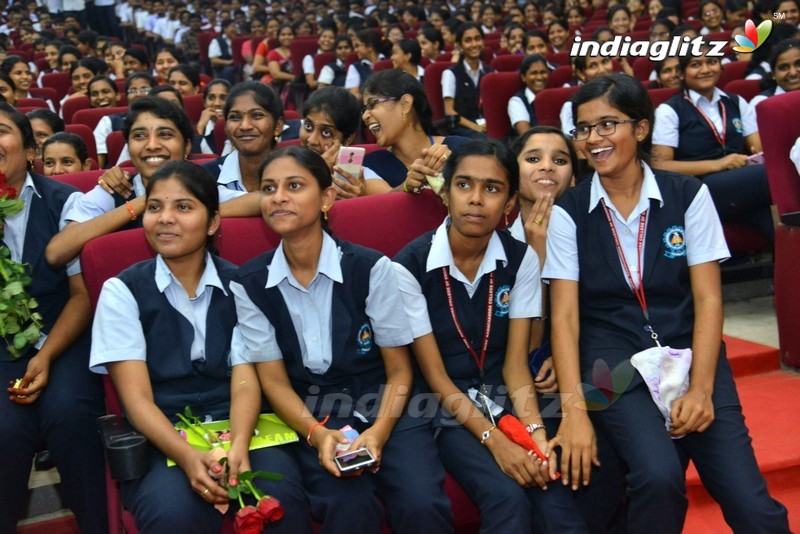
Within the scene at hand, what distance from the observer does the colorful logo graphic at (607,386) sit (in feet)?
6.70

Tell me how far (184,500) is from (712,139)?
283 centimetres

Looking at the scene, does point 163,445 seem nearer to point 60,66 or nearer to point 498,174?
point 498,174

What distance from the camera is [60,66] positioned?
26.0 feet

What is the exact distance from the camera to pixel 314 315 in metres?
2.04

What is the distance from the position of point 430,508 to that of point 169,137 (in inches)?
55.3

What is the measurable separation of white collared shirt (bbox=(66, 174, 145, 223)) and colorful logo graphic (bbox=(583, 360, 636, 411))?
1.39 meters

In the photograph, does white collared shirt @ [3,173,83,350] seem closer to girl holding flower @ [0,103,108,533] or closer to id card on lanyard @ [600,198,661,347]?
girl holding flower @ [0,103,108,533]

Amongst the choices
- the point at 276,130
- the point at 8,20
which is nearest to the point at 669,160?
the point at 276,130

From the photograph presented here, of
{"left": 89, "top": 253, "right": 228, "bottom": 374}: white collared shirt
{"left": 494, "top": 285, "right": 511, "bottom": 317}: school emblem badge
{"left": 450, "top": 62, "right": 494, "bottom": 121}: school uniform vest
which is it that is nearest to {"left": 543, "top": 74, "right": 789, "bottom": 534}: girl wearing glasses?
{"left": 494, "top": 285, "right": 511, "bottom": 317}: school emblem badge

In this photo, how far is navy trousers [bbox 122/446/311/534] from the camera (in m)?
1.75

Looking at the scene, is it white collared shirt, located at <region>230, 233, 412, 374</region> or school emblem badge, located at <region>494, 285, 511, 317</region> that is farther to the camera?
school emblem badge, located at <region>494, 285, 511, 317</region>

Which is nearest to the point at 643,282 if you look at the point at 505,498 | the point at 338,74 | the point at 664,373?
the point at 664,373

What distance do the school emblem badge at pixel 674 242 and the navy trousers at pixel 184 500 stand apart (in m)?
1.01

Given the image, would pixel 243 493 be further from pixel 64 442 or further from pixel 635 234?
pixel 635 234
